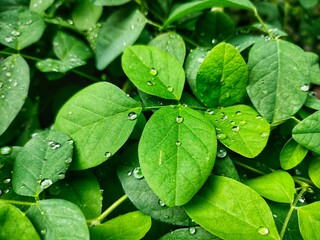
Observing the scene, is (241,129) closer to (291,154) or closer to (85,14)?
(291,154)

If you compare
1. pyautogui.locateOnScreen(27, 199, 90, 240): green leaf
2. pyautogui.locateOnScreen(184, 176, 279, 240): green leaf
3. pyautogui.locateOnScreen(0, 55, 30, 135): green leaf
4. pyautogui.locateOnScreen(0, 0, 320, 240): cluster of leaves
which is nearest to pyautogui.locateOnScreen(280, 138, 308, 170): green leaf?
pyautogui.locateOnScreen(0, 0, 320, 240): cluster of leaves

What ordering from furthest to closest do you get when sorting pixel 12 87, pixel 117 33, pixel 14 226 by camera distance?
1. pixel 117 33
2. pixel 12 87
3. pixel 14 226

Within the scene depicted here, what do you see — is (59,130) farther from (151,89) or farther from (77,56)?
(77,56)

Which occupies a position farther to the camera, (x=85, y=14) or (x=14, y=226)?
(x=85, y=14)

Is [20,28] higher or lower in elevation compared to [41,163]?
higher

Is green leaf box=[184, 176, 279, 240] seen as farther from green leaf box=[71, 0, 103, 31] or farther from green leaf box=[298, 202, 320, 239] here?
green leaf box=[71, 0, 103, 31]

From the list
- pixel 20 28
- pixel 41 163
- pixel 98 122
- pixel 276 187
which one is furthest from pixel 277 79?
pixel 20 28

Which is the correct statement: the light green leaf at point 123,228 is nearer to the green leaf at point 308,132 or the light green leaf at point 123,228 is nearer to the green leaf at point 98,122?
the green leaf at point 98,122
